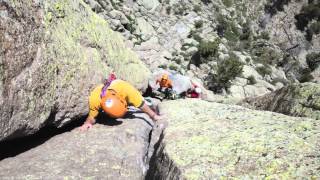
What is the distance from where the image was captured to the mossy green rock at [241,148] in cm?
527

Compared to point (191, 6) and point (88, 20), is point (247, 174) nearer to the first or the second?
point (88, 20)

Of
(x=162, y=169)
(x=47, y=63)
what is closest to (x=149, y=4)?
(x=47, y=63)

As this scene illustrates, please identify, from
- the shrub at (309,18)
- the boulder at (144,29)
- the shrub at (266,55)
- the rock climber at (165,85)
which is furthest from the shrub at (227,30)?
the rock climber at (165,85)

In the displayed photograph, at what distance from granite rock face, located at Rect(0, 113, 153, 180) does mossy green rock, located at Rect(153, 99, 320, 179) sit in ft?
3.12

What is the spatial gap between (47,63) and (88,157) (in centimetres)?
210

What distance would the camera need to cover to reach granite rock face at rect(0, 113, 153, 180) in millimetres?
7102

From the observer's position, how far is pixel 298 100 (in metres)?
9.23

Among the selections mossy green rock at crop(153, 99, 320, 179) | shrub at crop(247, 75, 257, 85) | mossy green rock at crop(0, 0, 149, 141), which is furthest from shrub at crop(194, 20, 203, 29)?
mossy green rock at crop(153, 99, 320, 179)

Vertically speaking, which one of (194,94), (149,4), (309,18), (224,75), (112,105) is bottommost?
(224,75)

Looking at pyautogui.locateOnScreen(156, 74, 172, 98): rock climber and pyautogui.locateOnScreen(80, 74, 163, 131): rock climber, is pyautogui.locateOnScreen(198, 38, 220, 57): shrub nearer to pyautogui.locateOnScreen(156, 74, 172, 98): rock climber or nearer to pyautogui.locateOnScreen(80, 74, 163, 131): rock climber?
pyautogui.locateOnScreen(156, 74, 172, 98): rock climber

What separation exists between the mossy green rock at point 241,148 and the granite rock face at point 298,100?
1.28 meters

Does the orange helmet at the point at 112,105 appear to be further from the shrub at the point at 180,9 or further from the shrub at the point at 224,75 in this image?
the shrub at the point at 180,9

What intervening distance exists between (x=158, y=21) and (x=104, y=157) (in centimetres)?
2799

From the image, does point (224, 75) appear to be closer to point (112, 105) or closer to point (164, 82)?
point (164, 82)
